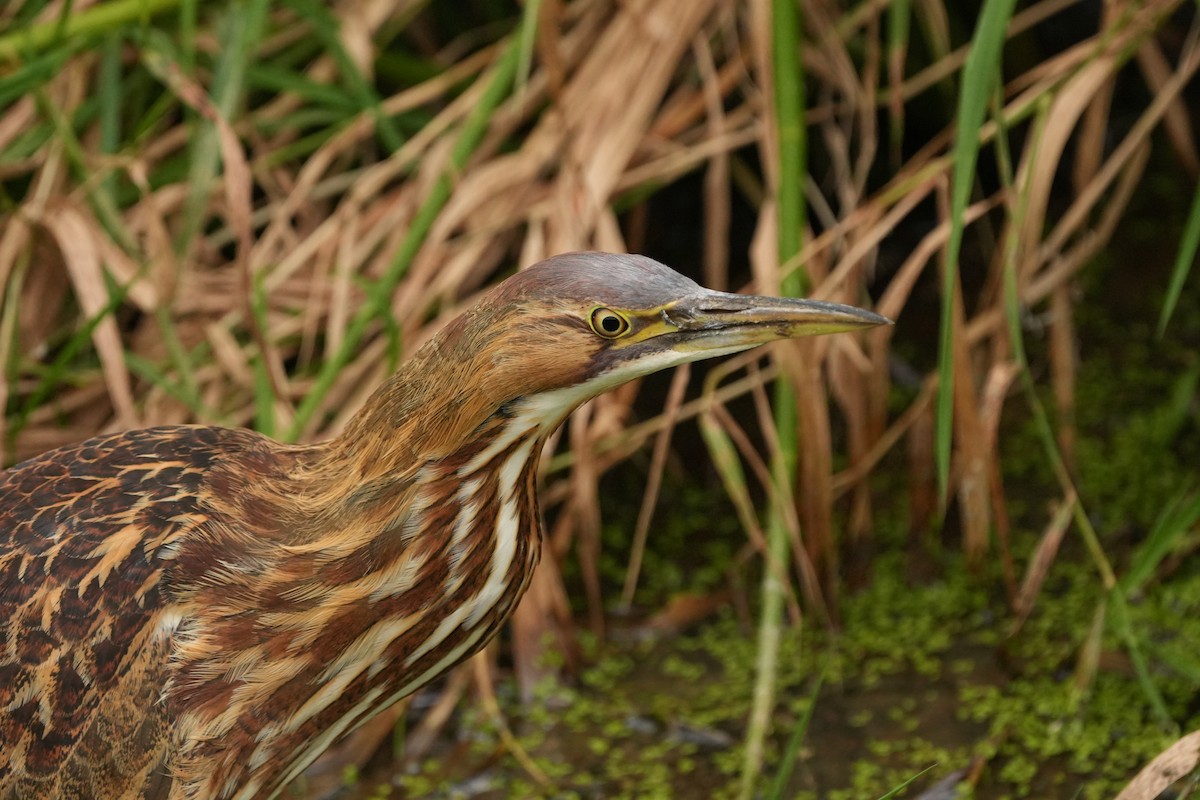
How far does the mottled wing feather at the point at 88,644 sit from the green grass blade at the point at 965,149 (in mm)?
1019

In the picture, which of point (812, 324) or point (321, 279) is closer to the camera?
point (812, 324)

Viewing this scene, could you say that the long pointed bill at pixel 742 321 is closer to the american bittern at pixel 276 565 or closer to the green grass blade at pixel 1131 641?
the american bittern at pixel 276 565

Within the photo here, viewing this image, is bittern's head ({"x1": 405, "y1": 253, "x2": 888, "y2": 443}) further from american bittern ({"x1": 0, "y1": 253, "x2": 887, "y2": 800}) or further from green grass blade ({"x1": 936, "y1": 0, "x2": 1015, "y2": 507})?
green grass blade ({"x1": 936, "y1": 0, "x2": 1015, "y2": 507})

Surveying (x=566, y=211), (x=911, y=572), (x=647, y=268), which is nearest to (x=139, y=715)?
Result: (x=647, y=268)

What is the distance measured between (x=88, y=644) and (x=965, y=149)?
136 cm

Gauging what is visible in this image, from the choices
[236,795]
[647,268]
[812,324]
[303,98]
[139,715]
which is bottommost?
[236,795]

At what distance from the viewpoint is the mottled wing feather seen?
6.88 feet

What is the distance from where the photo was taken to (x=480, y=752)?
306cm

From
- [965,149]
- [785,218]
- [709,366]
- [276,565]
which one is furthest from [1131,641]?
[709,366]

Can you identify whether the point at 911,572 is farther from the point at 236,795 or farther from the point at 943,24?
the point at 236,795

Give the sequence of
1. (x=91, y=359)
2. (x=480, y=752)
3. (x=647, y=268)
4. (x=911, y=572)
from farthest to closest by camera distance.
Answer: (x=91, y=359) → (x=911, y=572) → (x=480, y=752) → (x=647, y=268)

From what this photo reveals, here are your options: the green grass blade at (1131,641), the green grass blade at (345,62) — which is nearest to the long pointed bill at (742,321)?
the green grass blade at (1131,641)

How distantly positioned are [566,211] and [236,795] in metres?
1.47

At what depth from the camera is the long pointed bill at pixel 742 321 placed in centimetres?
199
